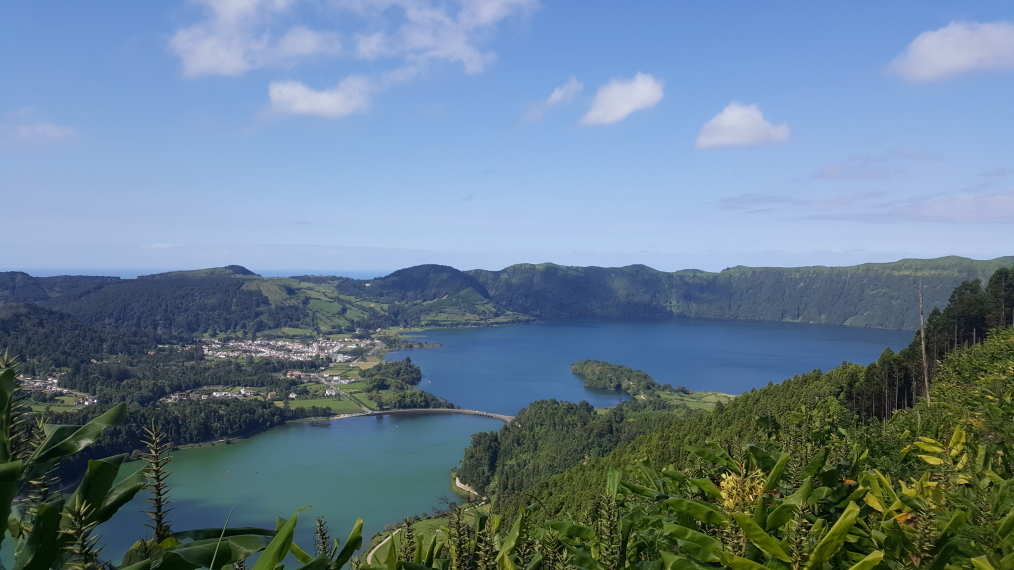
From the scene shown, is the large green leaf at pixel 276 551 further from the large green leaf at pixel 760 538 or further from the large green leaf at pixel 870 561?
the large green leaf at pixel 870 561

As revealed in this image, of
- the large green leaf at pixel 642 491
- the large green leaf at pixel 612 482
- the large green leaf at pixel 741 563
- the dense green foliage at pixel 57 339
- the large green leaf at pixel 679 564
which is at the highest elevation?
the large green leaf at pixel 741 563

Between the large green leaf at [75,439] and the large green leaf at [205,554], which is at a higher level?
the large green leaf at [75,439]

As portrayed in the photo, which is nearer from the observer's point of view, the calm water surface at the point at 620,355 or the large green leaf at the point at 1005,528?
the large green leaf at the point at 1005,528

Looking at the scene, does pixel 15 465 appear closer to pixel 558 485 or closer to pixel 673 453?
pixel 673 453

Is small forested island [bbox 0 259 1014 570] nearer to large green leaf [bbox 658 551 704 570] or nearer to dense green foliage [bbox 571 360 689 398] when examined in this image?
large green leaf [bbox 658 551 704 570]

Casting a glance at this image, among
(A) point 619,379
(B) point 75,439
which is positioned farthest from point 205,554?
(A) point 619,379

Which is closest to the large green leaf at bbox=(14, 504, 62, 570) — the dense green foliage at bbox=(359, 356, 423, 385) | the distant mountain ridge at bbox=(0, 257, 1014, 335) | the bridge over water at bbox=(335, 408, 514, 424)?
the bridge over water at bbox=(335, 408, 514, 424)

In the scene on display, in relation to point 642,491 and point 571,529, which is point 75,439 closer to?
point 571,529

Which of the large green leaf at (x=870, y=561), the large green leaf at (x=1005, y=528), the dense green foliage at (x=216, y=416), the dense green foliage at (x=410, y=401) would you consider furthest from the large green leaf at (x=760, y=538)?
the dense green foliage at (x=410, y=401)
